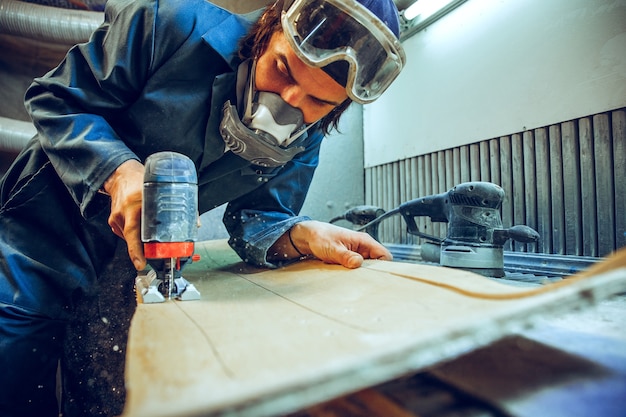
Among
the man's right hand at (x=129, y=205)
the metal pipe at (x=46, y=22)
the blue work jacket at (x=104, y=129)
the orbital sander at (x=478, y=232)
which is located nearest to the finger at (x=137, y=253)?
the man's right hand at (x=129, y=205)

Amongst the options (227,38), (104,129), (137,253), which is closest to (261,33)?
(227,38)

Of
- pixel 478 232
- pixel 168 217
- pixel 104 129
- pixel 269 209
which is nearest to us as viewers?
pixel 168 217

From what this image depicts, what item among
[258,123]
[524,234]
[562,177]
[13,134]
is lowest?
[524,234]

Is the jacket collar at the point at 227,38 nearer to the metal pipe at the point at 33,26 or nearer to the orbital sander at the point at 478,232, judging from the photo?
the orbital sander at the point at 478,232

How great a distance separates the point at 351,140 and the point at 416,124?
663 mm

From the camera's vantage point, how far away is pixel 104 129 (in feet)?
3.31

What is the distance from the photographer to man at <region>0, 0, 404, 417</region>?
1002 millimetres

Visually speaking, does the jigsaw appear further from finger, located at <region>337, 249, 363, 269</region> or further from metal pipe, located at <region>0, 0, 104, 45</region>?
metal pipe, located at <region>0, 0, 104, 45</region>

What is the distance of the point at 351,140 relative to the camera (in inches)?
105

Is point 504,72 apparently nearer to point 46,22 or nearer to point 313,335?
point 313,335

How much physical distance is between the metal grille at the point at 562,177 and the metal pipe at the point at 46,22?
86.2 inches

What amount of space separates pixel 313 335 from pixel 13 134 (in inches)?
89.0

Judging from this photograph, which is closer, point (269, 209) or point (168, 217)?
point (168, 217)

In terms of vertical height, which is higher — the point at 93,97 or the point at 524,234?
the point at 93,97
